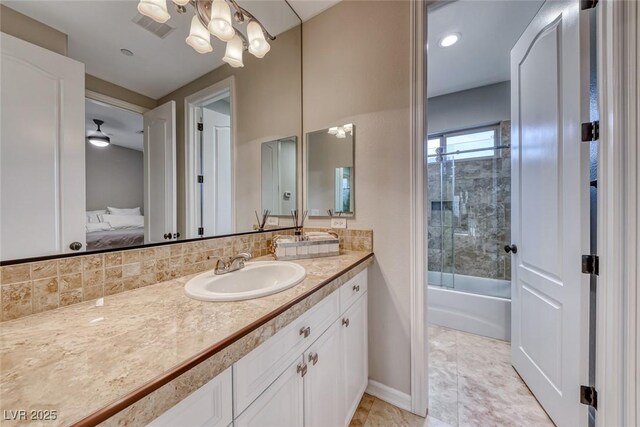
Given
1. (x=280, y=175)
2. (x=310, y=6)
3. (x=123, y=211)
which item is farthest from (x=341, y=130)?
(x=123, y=211)

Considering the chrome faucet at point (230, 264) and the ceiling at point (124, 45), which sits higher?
the ceiling at point (124, 45)

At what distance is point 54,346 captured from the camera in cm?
50

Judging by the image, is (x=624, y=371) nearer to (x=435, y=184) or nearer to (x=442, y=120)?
(x=435, y=184)

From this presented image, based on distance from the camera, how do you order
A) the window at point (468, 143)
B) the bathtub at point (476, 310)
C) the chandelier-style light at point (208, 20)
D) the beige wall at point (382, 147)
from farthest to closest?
the window at point (468, 143)
the bathtub at point (476, 310)
the beige wall at point (382, 147)
the chandelier-style light at point (208, 20)

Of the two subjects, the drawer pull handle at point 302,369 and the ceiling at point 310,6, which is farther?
the ceiling at point 310,6

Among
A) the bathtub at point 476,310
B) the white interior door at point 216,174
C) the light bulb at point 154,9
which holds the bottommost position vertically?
the bathtub at point 476,310

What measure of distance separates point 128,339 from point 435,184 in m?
3.33

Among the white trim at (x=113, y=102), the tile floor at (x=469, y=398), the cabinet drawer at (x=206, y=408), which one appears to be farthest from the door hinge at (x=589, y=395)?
the white trim at (x=113, y=102)

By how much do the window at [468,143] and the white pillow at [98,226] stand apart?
112 inches

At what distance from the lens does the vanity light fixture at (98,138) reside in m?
0.78

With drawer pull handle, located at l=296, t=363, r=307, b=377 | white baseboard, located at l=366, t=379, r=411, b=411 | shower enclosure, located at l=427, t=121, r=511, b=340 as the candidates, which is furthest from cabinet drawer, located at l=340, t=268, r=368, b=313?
shower enclosure, located at l=427, t=121, r=511, b=340

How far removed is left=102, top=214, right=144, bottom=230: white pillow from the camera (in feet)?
2.70

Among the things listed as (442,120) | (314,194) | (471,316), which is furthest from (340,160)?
(442,120)

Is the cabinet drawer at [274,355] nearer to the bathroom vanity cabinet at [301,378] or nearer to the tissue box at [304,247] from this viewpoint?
the bathroom vanity cabinet at [301,378]
